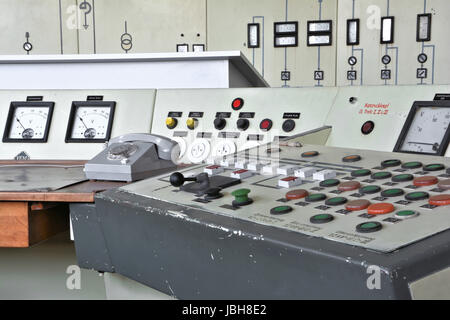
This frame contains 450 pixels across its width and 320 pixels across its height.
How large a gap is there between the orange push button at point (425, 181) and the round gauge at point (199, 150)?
897 millimetres

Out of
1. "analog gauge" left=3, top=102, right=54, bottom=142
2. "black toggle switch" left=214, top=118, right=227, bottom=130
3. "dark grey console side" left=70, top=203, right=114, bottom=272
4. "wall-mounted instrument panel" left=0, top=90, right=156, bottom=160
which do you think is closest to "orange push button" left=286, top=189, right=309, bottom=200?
"dark grey console side" left=70, top=203, right=114, bottom=272

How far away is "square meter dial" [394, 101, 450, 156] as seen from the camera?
131cm

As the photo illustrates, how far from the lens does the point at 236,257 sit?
2.59 ft

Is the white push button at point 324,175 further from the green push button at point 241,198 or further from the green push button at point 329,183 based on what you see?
the green push button at point 241,198

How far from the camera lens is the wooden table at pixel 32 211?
3.86 feet

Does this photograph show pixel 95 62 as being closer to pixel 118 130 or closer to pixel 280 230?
pixel 118 130

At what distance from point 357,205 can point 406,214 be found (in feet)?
0.25

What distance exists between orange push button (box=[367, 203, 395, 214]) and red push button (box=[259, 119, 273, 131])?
92cm

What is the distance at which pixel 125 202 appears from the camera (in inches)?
39.2

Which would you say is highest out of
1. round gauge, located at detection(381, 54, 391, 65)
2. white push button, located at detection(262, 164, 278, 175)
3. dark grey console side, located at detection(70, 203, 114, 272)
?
round gauge, located at detection(381, 54, 391, 65)

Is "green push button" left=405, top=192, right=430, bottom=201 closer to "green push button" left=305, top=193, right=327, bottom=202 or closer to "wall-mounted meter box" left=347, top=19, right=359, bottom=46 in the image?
"green push button" left=305, top=193, right=327, bottom=202

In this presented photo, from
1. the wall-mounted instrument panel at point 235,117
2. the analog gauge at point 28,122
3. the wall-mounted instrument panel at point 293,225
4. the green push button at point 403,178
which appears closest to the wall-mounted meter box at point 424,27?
the wall-mounted instrument panel at point 235,117
